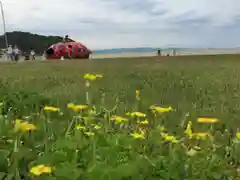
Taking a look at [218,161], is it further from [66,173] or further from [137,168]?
[66,173]

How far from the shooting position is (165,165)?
2.73m

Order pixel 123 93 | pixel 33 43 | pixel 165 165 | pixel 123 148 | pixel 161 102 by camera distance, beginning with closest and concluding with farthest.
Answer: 1. pixel 165 165
2. pixel 123 148
3. pixel 161 102
4. pixel 123 93
5. pixel 33 43

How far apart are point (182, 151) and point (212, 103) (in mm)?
3744

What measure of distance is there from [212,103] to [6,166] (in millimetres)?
4081

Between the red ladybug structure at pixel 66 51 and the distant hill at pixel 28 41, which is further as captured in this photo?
the distant hill at pixel 28 41

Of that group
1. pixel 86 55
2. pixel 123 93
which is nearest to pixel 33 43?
pixel 86 55

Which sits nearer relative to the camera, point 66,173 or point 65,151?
point 66,173

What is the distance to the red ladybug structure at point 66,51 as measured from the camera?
4762 cm

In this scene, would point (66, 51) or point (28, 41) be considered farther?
point (28, 41)

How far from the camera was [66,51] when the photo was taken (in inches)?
1903

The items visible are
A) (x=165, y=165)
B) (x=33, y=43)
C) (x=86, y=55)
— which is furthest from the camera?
(x=33, y=43)

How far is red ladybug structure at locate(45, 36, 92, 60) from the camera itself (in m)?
47.6

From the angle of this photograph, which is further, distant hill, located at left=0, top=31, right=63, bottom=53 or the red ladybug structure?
distant hill, located at left=0, top=31, right=63, bottom=53

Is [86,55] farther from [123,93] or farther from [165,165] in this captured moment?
[165,165]
